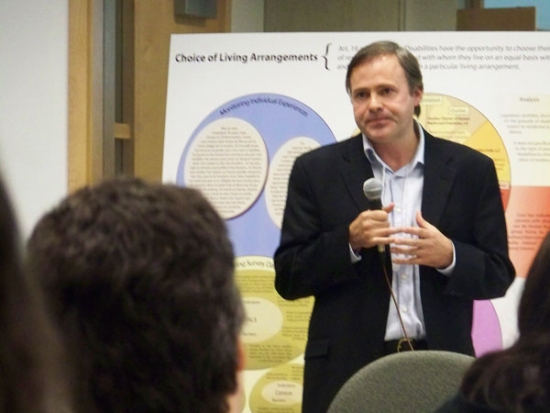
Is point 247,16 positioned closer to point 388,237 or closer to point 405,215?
point 405,215

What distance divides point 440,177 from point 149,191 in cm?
165

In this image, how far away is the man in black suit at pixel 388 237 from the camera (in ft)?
8.31

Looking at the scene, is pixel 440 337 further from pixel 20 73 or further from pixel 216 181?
pixel 20 73

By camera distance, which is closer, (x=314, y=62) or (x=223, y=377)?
(x=223, y=377)

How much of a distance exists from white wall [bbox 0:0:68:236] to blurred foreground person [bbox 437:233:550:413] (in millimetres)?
2759

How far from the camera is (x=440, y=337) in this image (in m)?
2.55

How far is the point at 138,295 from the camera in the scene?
3.45 feet

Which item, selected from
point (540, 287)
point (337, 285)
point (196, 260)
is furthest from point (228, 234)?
point (337, 285)

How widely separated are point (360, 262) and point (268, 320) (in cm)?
105

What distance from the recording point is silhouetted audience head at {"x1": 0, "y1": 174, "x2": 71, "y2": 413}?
519 mm

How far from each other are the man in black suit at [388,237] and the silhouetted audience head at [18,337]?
1.94 meters

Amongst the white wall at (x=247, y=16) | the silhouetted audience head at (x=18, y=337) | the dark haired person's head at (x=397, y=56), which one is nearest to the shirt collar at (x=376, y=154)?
the dark haired person's head at (x=397, y=56)

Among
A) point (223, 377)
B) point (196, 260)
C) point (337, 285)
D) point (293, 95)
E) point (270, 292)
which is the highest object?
point (293, 95)

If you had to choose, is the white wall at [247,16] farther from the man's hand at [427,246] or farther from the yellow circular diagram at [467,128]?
the man's hand at [427,246]
